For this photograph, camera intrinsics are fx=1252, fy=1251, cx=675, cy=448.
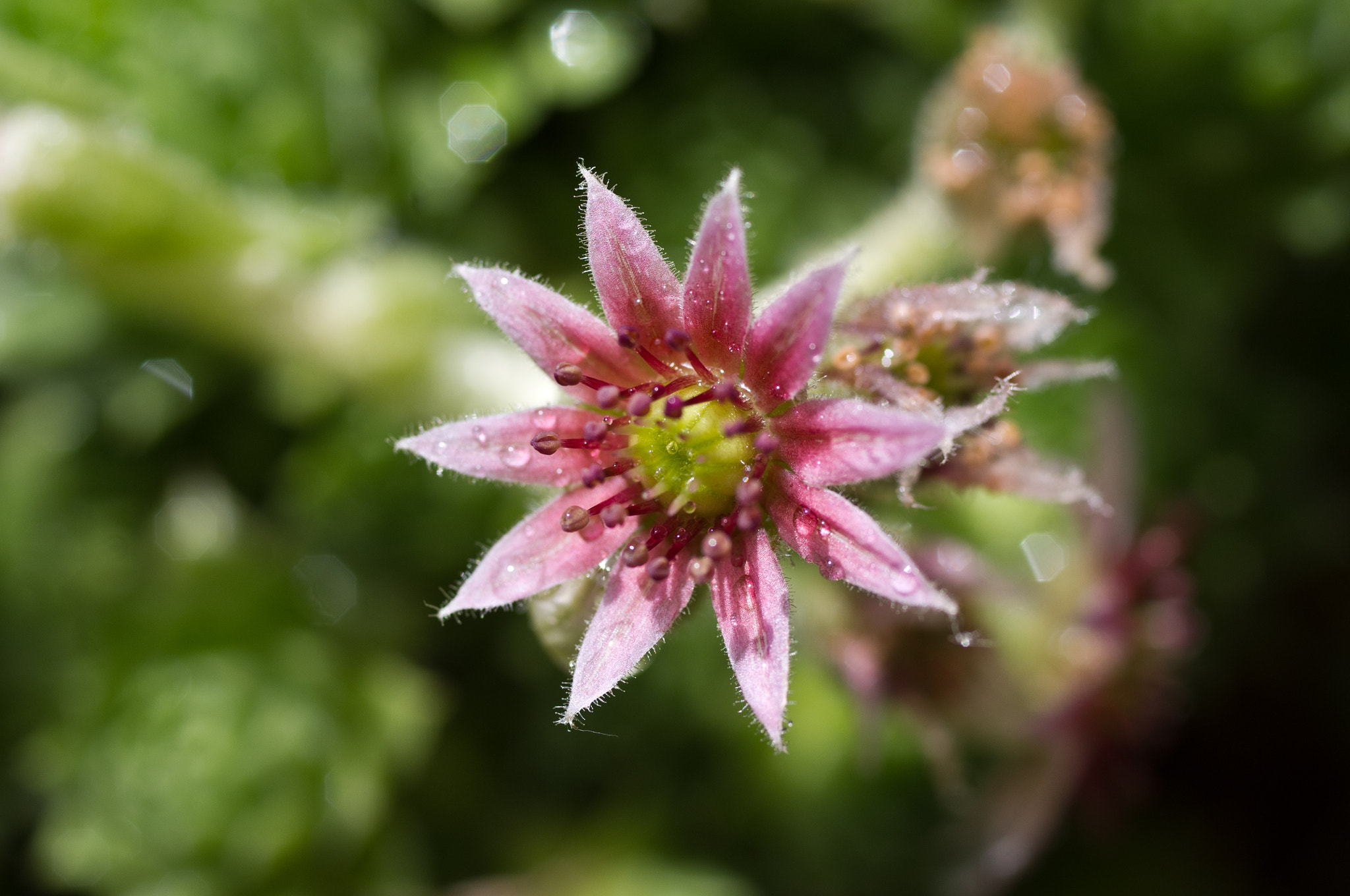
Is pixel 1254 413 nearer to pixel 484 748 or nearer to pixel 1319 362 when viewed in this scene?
pixel 1319 362

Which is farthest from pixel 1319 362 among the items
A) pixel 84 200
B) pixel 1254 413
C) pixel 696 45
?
pixel 84 200

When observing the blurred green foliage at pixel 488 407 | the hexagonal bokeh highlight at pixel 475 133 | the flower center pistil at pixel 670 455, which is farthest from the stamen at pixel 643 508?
the hexagonal bokeh highlight at pixel 475 133

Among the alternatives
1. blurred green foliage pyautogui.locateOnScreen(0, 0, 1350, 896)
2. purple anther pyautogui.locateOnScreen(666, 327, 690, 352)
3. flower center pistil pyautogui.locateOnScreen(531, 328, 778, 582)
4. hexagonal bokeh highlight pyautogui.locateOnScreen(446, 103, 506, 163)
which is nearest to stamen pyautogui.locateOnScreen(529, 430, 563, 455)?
flower center pistil pyautogui.locateOnScreen(531, 328, 778, 582)

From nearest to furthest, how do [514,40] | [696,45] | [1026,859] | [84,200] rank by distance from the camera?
1. [84,200]
2. [1026,859]
3. [514,40]
4. [696,45]

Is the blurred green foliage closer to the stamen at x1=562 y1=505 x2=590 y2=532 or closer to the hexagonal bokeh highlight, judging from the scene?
the hexagonal bokeh highlight

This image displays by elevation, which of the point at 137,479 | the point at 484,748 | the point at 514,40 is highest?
the point at 514,40

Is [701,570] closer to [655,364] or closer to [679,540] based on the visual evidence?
[679,540]
